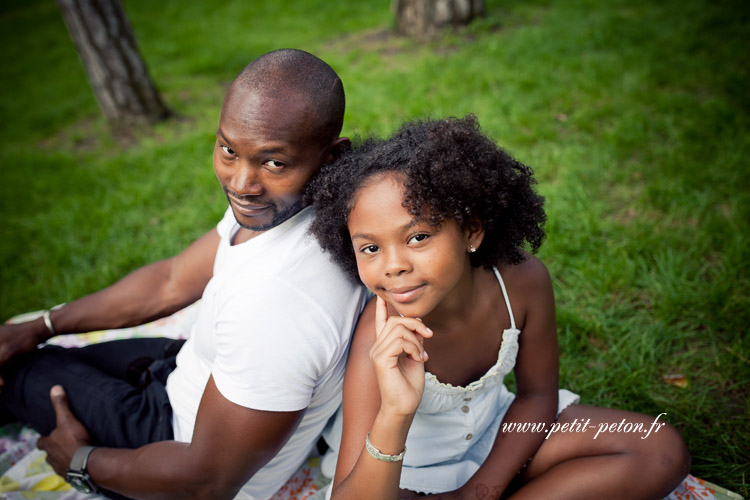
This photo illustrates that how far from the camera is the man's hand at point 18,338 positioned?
2.47 meters

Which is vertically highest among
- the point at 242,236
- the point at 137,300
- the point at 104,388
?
the point at 242,236

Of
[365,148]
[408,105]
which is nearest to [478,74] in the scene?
[408,105]

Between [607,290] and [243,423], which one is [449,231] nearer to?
[243,423]

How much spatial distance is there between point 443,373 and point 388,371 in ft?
1.60

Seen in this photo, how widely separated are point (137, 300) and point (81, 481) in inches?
32.9

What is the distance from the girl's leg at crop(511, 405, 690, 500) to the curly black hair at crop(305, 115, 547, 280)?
720 mm

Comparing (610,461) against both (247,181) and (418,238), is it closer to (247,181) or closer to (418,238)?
(418,238)

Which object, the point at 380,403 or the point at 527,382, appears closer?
the point at 380,403

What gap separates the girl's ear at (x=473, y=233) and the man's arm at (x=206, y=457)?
784 mm

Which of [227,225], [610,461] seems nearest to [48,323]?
[227,225]

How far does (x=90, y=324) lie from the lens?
2.68 metres

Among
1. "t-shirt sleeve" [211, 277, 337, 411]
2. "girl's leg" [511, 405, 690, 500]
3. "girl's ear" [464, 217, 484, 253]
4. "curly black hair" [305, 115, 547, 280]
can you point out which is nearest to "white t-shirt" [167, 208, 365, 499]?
"t-shirt sleeve" [211, 277, 337, 411]

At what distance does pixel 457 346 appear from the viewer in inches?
80.6

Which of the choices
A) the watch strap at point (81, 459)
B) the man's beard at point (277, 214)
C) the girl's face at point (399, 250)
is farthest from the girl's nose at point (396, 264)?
the watch strap at point (81, 459)
